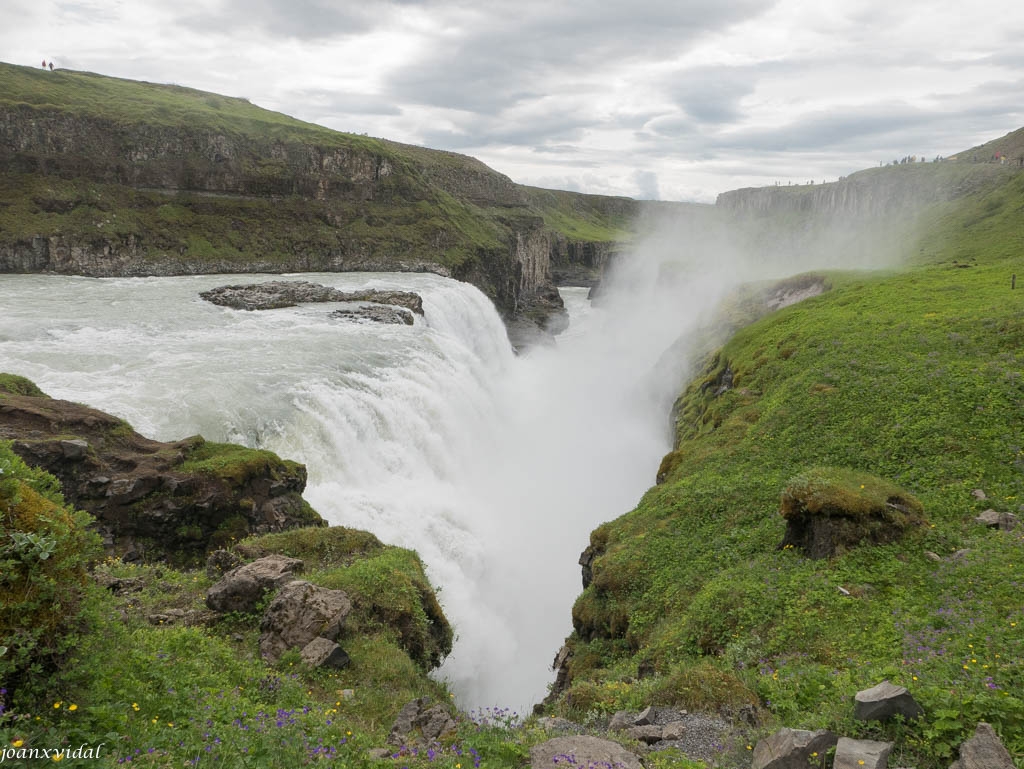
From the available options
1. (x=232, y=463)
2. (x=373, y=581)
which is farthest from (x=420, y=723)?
(x=232, y=463)

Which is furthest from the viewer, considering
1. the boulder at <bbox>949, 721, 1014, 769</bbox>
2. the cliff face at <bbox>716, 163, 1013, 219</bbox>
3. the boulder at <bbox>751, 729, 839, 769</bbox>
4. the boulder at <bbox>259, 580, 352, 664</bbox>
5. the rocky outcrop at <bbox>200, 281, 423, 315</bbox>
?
the cliff face at <bbox>716, 163, 1013, 219</bbox>

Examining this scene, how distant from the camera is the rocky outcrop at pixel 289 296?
51.8 m

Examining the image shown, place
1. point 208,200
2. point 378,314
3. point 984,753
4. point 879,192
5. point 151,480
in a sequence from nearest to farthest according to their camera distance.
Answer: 1. point 984,753
2. point 151,480
3. point 378,314
4. point 208,200
5. point 879,192

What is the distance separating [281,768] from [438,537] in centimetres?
1961

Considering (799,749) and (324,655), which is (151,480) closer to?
(324,655)

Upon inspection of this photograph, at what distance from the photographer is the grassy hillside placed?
8195 millimetres

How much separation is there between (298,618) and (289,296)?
49.2m

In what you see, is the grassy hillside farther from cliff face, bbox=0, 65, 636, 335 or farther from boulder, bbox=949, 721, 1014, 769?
cliff face, bbox=0, 65, 636, 335

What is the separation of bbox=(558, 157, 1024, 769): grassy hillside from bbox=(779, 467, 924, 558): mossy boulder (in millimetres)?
190

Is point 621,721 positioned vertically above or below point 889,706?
below

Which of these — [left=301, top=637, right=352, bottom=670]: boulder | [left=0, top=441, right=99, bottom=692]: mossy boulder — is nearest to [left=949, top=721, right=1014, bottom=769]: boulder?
[left=0, top=441, right=99, bottom=692]: mossy boulder

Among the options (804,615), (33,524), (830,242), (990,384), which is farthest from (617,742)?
(830,242)

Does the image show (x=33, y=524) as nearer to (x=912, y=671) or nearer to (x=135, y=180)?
(x=912, y=671)

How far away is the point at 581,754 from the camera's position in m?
6.99
